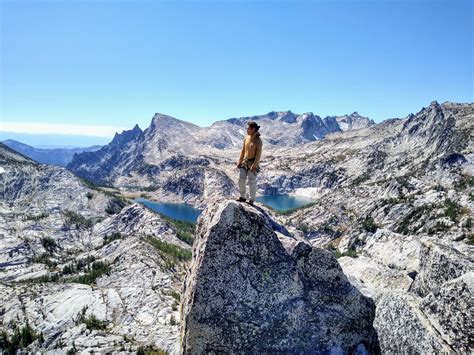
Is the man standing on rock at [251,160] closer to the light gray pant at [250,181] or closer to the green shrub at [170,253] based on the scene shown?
the light gray pant at [250,181]

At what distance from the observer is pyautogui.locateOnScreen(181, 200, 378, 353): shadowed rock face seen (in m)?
17.1

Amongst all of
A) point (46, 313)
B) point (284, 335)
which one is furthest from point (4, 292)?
point (284, 335)

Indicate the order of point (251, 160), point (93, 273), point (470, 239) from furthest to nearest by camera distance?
point (93, 273) → point (470, 239) → point (251, 160)

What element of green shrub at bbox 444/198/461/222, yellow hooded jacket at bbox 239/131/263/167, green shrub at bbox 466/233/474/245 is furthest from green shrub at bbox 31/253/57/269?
yellow hooded jacket at bbox 239/131/263/167

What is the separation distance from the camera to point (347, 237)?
167250mm

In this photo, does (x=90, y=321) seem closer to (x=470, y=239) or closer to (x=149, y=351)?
(x=149, y=351)

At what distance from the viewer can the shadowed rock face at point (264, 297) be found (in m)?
17.1

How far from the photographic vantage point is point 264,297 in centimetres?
1741

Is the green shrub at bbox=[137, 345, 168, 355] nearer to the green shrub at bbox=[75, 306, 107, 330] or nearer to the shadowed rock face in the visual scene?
the green shrub at bbox=[75, 306, 107, 330]

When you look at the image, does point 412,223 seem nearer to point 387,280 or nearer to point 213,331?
point 387,280

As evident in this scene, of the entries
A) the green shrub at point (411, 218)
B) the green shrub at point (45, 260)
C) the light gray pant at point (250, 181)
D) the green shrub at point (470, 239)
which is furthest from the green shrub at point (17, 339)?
the green shrub at point (411, 218)

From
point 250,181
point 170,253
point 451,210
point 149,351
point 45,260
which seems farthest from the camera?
point 45,260

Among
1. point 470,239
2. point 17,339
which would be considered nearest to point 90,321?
point 17,339

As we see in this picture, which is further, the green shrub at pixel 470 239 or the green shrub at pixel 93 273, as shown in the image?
the green shrub at pixel 93 273
